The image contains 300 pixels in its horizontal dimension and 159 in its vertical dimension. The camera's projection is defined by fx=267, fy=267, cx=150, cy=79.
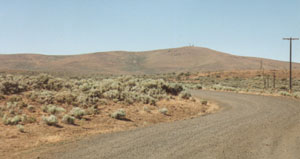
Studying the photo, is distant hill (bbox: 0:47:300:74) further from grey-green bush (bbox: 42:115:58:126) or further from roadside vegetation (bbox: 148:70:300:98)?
grey-green bush (bbox: 42:115:58:126)

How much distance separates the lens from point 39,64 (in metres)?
155

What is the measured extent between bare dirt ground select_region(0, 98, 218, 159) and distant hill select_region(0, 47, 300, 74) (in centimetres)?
12591

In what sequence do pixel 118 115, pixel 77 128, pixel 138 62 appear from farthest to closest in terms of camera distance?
pixel 138 62
pixel 118 115
pixel 77 128

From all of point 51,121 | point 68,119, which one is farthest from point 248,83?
point 51,121

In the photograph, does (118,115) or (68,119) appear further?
(118,115)

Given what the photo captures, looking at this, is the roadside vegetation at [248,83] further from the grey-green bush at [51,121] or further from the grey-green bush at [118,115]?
the grey-green bush at [51,121]

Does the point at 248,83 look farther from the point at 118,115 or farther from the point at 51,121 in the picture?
the point at 51,121

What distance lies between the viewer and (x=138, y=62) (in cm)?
17200

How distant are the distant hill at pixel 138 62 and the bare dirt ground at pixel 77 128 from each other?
12591 centimetres

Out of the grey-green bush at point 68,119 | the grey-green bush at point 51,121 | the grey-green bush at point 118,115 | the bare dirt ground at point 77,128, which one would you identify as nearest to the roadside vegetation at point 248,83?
the bare dirt ground at point 77,128

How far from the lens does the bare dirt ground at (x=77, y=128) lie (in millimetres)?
8459

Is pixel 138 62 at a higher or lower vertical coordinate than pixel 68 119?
higher

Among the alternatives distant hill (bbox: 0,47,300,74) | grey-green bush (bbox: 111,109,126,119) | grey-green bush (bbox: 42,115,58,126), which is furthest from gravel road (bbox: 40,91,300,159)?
distant hill (bbox: 0,47,300,74)

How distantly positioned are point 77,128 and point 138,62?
16156 cm
